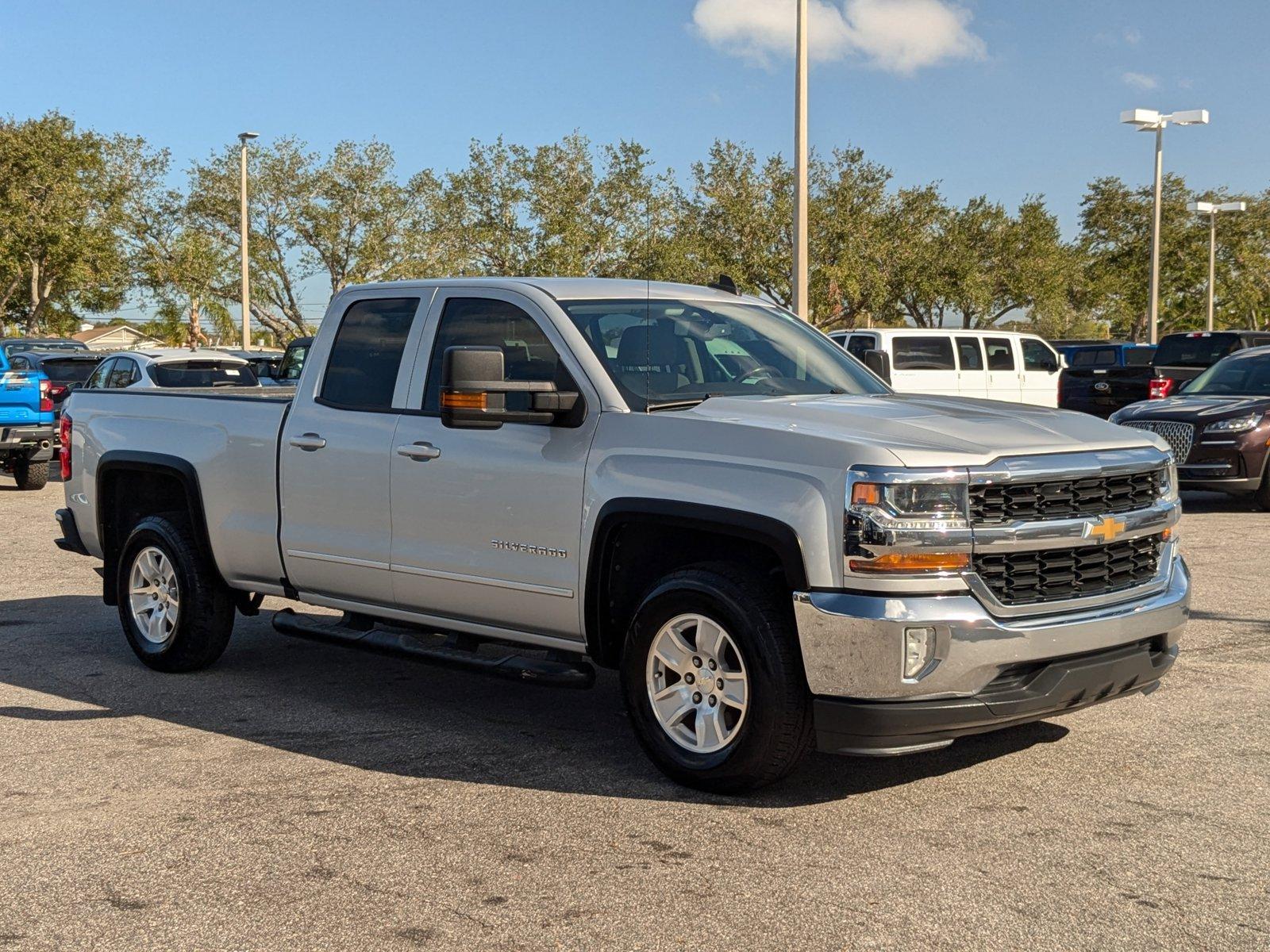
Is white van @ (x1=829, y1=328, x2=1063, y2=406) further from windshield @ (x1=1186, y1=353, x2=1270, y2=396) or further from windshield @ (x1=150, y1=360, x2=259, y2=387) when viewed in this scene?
windshield @ (x1=150, y1=360, x2=259, y2=387)

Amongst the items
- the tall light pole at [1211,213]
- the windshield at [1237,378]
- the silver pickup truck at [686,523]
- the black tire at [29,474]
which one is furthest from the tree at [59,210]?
the silver pickup truck at [686,523]

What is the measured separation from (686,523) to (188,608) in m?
3.39

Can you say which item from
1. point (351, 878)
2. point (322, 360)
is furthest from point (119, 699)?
point (351, 878)

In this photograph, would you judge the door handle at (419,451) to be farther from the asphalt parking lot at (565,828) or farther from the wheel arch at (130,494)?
the wheel arch at (130,494)

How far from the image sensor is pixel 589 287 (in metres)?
6.59

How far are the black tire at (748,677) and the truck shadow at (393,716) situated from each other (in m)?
0.14

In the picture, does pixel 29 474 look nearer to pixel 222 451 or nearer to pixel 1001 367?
pixel 222 451

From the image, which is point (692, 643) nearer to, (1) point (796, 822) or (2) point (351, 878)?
(1) point (796, 822)

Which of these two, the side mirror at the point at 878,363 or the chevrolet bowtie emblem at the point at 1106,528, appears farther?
the side mirror at the point at 878,363

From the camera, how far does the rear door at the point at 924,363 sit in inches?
945

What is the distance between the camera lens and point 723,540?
5629 mm

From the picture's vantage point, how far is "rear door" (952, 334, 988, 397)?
81.4 feet

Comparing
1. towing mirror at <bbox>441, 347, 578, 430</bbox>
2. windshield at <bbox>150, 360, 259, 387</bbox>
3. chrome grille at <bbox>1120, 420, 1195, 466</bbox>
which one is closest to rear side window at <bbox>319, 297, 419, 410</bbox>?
towing mirror at <bbox>441, 347, 578, 430</bbox>

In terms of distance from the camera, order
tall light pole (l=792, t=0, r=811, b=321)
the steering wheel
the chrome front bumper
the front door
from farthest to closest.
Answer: tall light pole (l=792, t=0, r=811, b=321), the steering wheel, the front door, the chrome front bumper
